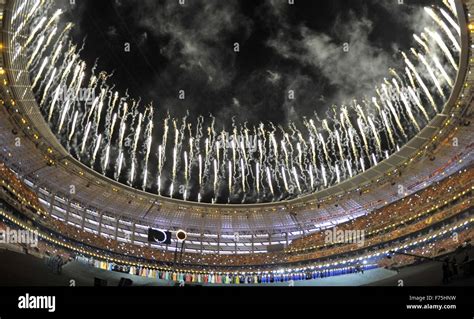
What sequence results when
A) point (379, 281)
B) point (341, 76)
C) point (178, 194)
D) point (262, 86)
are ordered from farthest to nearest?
point (178, 194), point (262, 86), point (341, 76), point (379, 281)

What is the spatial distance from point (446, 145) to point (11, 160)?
45472mm

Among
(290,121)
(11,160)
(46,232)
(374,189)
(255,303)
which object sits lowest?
(255,303)

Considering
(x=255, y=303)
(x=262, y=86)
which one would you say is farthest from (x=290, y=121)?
(x=255, y=303)

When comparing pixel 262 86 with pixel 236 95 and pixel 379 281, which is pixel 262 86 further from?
pixel 379 281

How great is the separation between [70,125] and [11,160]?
9.81 meters

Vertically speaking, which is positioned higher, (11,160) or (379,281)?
(11,160)

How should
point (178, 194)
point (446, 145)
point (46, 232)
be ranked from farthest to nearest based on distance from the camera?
point (178, 194) → point (46, 232) → point (446, 145)

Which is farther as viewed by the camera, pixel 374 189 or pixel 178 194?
pixel 178 194

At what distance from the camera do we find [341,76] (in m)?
49.2

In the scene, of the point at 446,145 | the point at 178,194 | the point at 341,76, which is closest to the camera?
the point at 446,145

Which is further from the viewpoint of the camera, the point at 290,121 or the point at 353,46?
the point at 290,121

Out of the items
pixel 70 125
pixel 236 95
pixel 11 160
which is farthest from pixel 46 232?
pixel 236 95

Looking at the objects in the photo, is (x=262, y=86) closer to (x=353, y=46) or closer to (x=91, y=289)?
(x=353, y=46)

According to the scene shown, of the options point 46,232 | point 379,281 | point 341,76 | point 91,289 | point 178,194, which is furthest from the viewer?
point 178,194
